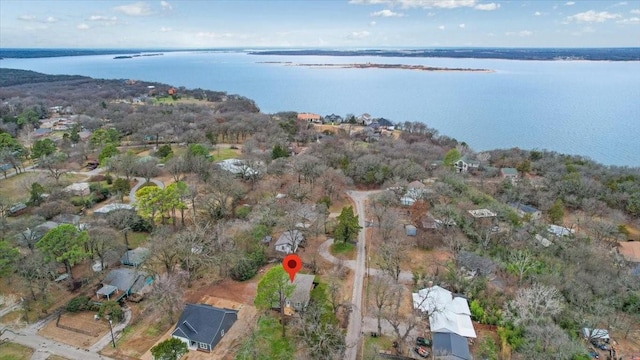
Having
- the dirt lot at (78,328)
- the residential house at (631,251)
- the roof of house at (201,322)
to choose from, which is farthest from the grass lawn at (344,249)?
the residential house at (631,251)

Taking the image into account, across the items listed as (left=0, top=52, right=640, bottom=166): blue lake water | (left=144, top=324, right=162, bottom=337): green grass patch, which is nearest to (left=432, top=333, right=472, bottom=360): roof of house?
(left=144, top=324, right=162, bottom=337): green grass patch

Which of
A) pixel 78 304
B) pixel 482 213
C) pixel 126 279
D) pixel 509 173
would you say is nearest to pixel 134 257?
pixel 126 279

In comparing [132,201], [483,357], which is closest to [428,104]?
[132,201]

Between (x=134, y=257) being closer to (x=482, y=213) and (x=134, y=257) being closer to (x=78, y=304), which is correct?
(x=78, y=304)

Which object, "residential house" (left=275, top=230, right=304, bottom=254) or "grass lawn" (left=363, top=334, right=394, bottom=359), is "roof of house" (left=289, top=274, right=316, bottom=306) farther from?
"residential house" (left=275, top=230, right=304, bottom=254)

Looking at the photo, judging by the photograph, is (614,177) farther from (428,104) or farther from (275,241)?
(428,104)
